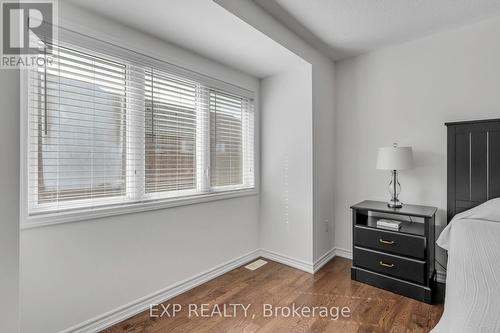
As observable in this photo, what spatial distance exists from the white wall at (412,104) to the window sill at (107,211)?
156 centimetres

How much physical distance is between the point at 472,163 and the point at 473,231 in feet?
2.94

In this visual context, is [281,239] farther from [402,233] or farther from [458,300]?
[458,300]

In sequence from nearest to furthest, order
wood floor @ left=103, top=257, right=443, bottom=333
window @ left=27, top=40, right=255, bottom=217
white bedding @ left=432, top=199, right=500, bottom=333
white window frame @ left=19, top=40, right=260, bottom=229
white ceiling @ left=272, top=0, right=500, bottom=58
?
white bedding @ left=432, top=199, right=500, bottom=333 → white window frame @ left=19, top=40, right=260, bottom=229 → window @ left=27, top=40, right=255, bottom=217 → wood floor @ left=103, top=257, right=443, bottom=333 → white ceiling @ left=272, top=0, right=500, bottom=58

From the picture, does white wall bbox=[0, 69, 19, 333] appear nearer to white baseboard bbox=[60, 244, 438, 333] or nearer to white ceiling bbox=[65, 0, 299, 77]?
white baseboard bbox=[60, 244, 438, 333]

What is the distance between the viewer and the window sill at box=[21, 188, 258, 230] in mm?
1489

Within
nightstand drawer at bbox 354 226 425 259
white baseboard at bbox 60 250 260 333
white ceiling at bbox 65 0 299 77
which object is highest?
white ceiling at bbox 65 0 299 77

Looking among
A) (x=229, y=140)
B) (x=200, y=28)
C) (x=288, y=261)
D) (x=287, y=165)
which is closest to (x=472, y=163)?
(x=287, y=165)

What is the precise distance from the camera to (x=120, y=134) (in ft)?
6.28

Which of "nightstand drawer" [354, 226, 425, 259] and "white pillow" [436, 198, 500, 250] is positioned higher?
"white pillow" [436, 198, 500, 250]

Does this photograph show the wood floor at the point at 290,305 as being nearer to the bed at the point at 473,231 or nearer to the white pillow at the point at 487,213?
the bed at the point at 473,231

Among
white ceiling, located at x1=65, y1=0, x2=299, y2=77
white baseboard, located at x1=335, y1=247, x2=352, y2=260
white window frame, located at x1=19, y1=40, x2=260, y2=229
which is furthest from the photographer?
white baseboard, located at x1=335, y1=247, x2=352, y2=260

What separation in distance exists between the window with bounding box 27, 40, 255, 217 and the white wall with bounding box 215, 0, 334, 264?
85 cm

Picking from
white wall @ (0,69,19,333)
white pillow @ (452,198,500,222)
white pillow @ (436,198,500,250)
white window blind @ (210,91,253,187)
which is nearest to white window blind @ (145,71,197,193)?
white window blind @ (210,91,253,187)

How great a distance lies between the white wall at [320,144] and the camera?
2594 mm
